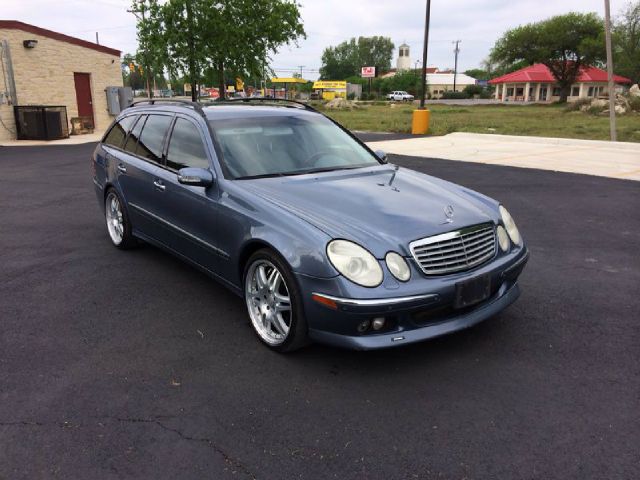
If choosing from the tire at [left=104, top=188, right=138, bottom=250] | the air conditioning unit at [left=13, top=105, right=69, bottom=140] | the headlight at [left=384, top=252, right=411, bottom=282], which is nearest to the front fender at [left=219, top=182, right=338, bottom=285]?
the headlight at [left=384, top=252, right=411, bottom=282]

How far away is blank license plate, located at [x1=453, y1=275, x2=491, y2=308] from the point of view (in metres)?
3.19

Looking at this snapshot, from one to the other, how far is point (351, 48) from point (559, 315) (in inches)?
6248

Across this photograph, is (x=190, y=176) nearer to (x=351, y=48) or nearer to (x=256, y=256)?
(x=256, y=256)

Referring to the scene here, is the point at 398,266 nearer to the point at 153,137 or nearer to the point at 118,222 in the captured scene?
the point at 153,137

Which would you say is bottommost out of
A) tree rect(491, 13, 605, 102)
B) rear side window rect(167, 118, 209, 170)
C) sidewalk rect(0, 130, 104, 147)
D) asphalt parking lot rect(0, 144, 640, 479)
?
asphalt parking lot rect(0, 144, 640, 479)

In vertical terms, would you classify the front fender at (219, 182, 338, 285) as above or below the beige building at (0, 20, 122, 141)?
below

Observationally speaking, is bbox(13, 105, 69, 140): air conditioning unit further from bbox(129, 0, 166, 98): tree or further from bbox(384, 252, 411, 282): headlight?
bbox(384, 252, 411, 282): headlight

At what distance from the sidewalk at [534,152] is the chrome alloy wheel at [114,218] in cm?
950

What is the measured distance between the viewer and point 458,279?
3188mm

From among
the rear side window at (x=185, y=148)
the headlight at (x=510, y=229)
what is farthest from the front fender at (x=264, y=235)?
the headlight at (x=510, y=229)

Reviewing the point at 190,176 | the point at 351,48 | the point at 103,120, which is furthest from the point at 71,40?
the point at 351,48

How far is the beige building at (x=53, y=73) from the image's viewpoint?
2002 cm

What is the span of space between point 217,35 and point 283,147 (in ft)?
75.0

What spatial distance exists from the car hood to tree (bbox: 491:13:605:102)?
2858 inches
